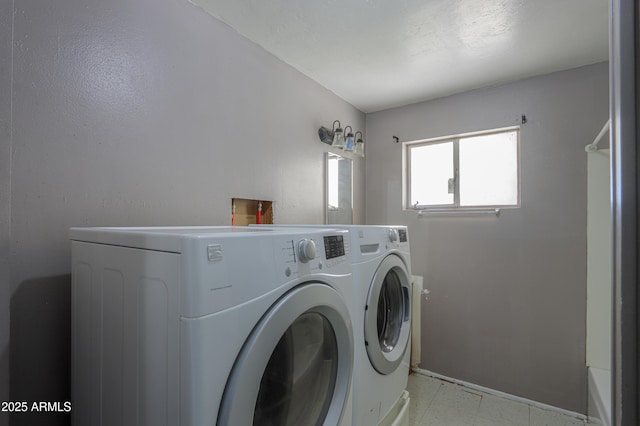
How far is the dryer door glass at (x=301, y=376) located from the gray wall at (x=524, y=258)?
1.71m

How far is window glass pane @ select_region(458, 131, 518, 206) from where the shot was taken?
2.26 meters

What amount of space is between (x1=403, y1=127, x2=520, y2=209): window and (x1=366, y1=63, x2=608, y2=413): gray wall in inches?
4.5

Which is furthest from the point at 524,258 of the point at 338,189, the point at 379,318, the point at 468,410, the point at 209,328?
the point at 209,328

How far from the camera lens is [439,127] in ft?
8.10

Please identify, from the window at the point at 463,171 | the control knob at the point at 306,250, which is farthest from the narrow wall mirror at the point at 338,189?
the control knob at the point at 306,250

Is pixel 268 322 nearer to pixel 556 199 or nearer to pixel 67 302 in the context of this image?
pixel 67 302

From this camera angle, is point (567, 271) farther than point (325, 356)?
Yes

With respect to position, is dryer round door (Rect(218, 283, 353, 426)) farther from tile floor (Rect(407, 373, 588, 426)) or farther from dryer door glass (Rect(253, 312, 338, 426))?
tile floor (Rect(407, 373, 588, 426))

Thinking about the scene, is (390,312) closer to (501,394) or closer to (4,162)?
(501,394)

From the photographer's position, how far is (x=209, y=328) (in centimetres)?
57

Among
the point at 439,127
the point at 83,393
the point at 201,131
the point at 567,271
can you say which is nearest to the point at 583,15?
the point at 439,127

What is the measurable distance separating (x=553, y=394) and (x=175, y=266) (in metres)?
2.55

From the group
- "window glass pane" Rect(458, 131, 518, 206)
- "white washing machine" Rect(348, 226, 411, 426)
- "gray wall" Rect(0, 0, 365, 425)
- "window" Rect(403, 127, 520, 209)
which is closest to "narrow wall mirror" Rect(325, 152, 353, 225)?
"window" Rect(403, 127, 520, 209)

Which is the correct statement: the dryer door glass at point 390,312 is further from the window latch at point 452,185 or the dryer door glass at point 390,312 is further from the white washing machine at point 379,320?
the window latch at point 452,185
